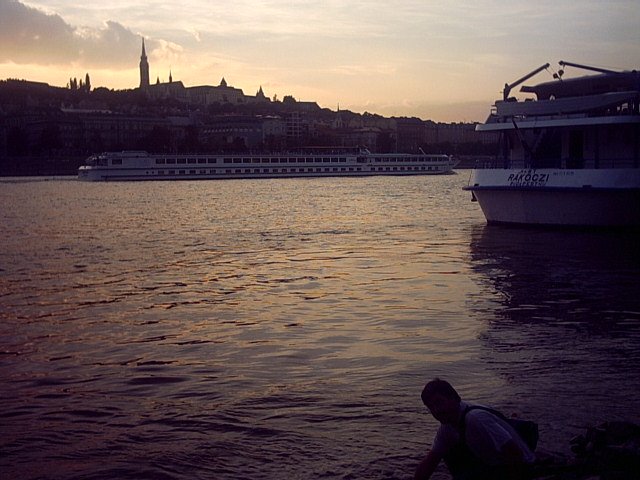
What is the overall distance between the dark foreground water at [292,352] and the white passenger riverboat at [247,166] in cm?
8242

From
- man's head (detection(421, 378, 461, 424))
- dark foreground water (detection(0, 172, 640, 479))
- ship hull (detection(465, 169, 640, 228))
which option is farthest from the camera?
ship hull (detection(465, 169, 640, 228))

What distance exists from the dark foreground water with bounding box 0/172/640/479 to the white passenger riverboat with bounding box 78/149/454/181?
82.4 meters

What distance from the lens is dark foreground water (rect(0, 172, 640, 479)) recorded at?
779 centimetres

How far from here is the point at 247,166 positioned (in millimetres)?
115062

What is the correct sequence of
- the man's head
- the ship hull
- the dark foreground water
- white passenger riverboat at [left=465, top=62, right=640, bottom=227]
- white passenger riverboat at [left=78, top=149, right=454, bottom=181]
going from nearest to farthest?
1. the man's head
2. the dark foreground water
3. the ship hull
4. white passenger riverboat at [left=465, top=62, right=640, bottom=227]
5. white passenger riverboat at [left=78, top=149, right=454, bottom=181]

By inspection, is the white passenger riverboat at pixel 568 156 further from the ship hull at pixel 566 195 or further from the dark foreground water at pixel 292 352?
the dark foreground water at pixel 292 352

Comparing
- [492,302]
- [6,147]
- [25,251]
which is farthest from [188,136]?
[492,302]

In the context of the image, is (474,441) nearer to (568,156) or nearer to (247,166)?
(568,156)

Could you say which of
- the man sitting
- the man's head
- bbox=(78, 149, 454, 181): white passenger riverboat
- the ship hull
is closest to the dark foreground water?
the ship hull

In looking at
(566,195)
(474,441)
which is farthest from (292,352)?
(566,195)

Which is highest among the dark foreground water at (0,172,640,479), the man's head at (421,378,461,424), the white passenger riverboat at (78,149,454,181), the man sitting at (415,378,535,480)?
the white passenger riverboat at (78,149,454,181)

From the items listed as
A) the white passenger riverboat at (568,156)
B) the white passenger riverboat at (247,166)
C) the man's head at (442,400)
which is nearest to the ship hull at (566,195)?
the white passenger riverboat at (568,156)

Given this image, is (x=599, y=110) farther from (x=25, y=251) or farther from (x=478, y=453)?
(x=478, y=453)

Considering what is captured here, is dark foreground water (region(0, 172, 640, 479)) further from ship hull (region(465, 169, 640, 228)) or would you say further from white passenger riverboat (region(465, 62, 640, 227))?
white passenger riverboat (region(465, 62, 640, 227))
